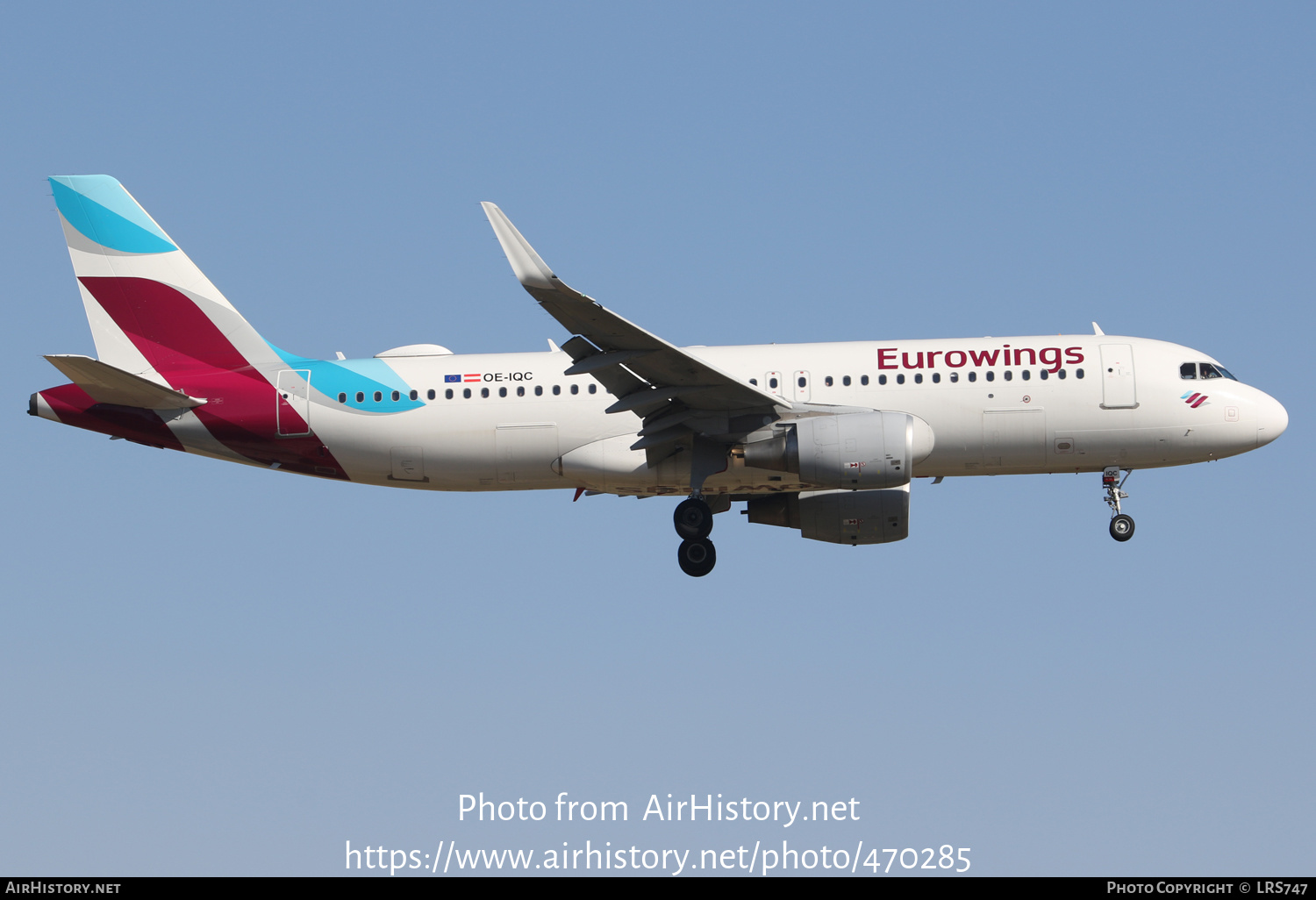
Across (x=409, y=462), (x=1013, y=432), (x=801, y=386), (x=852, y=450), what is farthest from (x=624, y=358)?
(x=1013, y=432)

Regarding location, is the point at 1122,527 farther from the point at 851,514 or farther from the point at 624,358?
the point at 624,358

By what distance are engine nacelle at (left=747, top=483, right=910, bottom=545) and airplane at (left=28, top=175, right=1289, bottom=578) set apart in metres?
0.05

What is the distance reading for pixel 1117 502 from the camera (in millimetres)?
33969

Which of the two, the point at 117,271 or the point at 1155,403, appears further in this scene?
the point at 117,271

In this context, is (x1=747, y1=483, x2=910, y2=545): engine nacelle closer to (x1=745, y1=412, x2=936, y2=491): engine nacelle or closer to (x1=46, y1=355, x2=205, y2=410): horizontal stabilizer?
(x1=745, y1=412, x2=936, y2=491): engine nacelle

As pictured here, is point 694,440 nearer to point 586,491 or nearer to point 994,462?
point 586,491

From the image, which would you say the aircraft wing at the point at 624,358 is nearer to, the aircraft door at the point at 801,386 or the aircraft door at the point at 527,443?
the aircraft door at the point at 801,386

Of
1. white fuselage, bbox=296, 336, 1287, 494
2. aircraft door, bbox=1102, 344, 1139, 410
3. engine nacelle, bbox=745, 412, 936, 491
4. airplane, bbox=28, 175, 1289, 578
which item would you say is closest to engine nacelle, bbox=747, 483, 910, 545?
airplane, bbox=28, 175, 1289, 578

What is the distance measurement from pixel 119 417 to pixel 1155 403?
23.0 m

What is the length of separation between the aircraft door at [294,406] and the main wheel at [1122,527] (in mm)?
18298

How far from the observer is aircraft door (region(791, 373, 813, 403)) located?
32.9 meters

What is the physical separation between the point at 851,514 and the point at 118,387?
16.8 m

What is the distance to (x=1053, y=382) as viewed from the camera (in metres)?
32.8

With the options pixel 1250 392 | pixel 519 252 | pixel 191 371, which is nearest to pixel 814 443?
pixel 519 252
